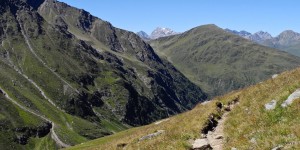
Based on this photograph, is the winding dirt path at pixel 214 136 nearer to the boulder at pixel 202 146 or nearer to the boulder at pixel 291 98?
the boulder at pixel 202 146

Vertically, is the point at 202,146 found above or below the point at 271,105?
below

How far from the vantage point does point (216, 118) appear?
25938 mm

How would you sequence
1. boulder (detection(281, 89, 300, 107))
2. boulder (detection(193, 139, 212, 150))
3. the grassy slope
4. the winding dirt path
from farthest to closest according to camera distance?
boulder (detection(281, 89, 300, 107))
the winding dirt path
boulder (detection(193, 139, 212, 150))
the grassy slope

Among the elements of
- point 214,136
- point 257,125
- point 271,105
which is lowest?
point 214,136

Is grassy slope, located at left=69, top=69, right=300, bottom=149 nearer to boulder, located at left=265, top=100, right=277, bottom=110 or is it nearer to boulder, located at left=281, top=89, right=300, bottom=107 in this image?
boulder, located at left=265, top=100, right=277, bottom=110

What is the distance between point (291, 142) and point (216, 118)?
39.6ft

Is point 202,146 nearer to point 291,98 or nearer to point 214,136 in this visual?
point 214,136

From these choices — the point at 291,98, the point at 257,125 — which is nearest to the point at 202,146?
the point at 257,125

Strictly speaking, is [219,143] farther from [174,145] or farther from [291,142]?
[291,142]

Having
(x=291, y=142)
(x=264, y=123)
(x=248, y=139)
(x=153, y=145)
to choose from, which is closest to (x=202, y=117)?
(x=153, y=145)

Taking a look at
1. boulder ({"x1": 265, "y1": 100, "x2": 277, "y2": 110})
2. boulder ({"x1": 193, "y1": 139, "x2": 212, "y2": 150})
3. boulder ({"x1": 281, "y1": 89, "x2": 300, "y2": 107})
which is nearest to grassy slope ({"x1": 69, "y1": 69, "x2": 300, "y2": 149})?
boulder ({"x1": 265, "y1": 100, "x2": 277, "y2": 110})

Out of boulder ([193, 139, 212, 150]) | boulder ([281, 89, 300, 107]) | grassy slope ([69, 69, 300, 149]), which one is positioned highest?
boulder ([281, 89, 300, 107])

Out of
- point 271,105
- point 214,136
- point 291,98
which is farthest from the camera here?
point 214,136

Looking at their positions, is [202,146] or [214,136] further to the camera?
[214,136]
